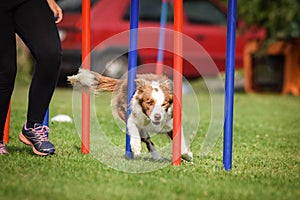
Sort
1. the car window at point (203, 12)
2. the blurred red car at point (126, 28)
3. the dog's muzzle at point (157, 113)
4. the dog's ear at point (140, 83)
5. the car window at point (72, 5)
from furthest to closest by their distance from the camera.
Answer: the car window at point (203, 12)
the car window at point (72, 5)
the blurred red car at point (126, 28)
the dog's ear at point (140, 83)
the dog's muzzle at point (157, 113)

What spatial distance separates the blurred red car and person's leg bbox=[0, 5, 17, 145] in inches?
261

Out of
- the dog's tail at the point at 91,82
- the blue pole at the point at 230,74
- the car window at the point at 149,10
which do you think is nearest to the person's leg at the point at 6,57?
the dog's tail at the point at 91,82

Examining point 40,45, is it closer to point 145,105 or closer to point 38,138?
point 38,138

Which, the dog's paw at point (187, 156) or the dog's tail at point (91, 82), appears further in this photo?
the dog's tail at point (91, 82)

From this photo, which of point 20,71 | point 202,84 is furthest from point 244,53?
point 20,71

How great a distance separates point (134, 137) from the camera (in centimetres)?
452

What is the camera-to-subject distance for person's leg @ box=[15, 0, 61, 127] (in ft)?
13.4

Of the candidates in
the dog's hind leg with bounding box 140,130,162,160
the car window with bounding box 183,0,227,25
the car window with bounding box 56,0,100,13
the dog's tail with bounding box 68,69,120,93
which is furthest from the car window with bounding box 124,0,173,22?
the dog's hind leg with bounding box 140,130,162,160

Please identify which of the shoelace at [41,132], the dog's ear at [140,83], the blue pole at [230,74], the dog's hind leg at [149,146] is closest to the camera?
the blue pole at [230,74]

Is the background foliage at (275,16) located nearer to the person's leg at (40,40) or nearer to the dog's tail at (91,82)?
the dog's tail at (91,82)

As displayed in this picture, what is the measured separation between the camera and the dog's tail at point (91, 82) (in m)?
4.75

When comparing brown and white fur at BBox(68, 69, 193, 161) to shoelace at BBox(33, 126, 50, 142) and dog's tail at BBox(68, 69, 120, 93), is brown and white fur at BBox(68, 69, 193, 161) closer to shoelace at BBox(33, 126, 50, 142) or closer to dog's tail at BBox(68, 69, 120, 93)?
dog's tail at BBox(68, 69, 120, 93)

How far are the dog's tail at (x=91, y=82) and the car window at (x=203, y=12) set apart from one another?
25.4 feet


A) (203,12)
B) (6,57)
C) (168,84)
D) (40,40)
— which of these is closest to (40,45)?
(40,40)
